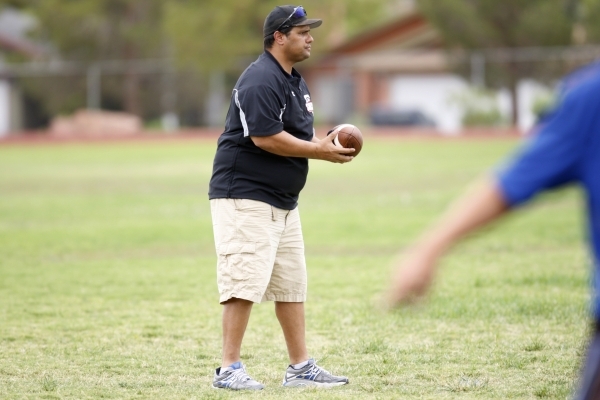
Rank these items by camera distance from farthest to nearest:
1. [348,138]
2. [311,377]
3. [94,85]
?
[94,85] < [348,138] < [311,377]

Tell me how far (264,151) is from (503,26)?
36416 millimetres

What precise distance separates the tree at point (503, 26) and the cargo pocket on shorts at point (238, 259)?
33.3m

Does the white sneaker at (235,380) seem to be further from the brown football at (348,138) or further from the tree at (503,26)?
the tree at (503,26)

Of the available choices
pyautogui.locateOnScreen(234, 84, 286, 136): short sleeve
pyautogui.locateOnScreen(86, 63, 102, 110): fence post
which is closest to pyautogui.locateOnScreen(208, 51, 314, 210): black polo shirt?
pyautogui.locateOnScreen(234, 84, 286, 136): short sleeve

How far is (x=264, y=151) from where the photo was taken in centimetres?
552

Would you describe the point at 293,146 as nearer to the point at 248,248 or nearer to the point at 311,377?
the point at 248,248

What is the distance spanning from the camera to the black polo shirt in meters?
5.36

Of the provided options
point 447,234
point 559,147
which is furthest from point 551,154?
point 447,234

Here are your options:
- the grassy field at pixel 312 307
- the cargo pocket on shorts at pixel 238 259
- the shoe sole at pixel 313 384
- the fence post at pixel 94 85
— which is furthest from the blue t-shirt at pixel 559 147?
the fence post at pixel 94 85

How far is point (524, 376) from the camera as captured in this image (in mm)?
5711

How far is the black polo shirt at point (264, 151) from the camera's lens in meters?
5.36

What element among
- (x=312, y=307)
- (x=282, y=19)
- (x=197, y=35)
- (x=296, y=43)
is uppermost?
(x=197, y=35)

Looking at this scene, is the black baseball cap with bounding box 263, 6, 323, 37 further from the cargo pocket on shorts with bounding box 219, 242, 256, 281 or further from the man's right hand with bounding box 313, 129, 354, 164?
the cargo pocket on shorts with bounding box 219, 242, 256, 281

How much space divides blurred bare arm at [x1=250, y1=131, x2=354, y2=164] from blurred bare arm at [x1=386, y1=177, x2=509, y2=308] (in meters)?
2.55
